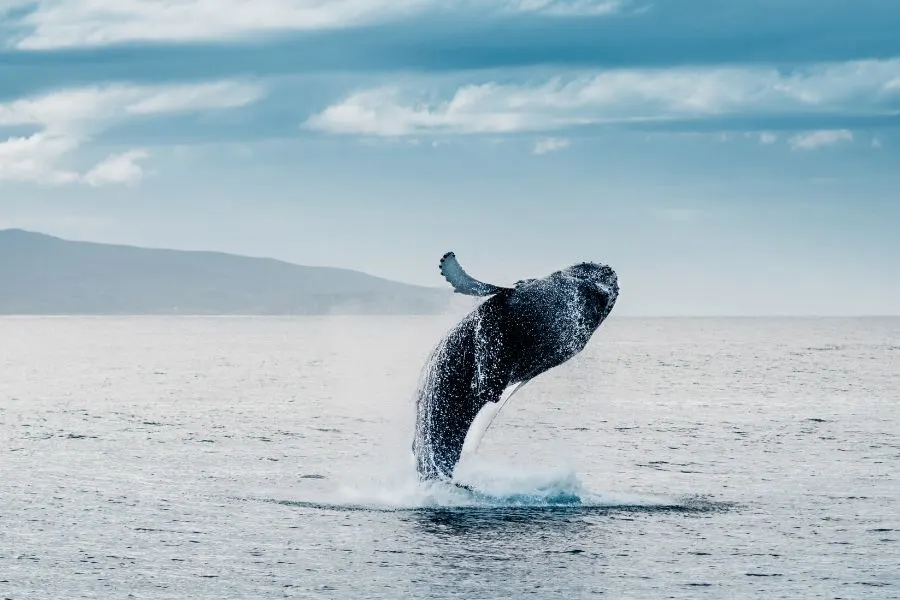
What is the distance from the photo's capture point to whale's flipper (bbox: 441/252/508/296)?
20.1 meters

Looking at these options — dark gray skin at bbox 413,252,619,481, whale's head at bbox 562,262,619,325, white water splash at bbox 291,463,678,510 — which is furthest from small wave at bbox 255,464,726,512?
whale's head at bbox 562,262,619,325

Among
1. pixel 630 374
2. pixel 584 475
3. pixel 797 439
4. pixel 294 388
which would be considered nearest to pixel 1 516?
pixel 584 475

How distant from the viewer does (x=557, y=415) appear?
165 feet

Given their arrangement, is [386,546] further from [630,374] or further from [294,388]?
[630,374]

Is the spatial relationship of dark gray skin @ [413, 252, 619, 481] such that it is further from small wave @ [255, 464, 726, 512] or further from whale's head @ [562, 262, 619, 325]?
small wave @ [255, 464, 726, 512]

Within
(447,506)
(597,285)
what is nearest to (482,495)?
(447,506)

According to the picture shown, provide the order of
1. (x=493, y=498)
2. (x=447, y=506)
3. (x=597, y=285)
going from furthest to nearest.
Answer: (x=493, y=498) < (x=447, y=506) < (x=597, y=285)

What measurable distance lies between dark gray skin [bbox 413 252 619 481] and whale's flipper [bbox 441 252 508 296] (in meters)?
0.02

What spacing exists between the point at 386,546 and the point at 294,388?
47068 millimetres

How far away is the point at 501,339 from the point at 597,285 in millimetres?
1717

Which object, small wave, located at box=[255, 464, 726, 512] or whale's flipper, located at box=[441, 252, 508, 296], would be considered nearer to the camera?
whale's flipper, located at box=[441, 252, 508, 296]

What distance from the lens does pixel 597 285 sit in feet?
67.4

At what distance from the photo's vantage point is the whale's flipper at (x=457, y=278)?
20.1m

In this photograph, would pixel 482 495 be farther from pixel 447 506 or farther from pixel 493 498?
pixel 447 506
